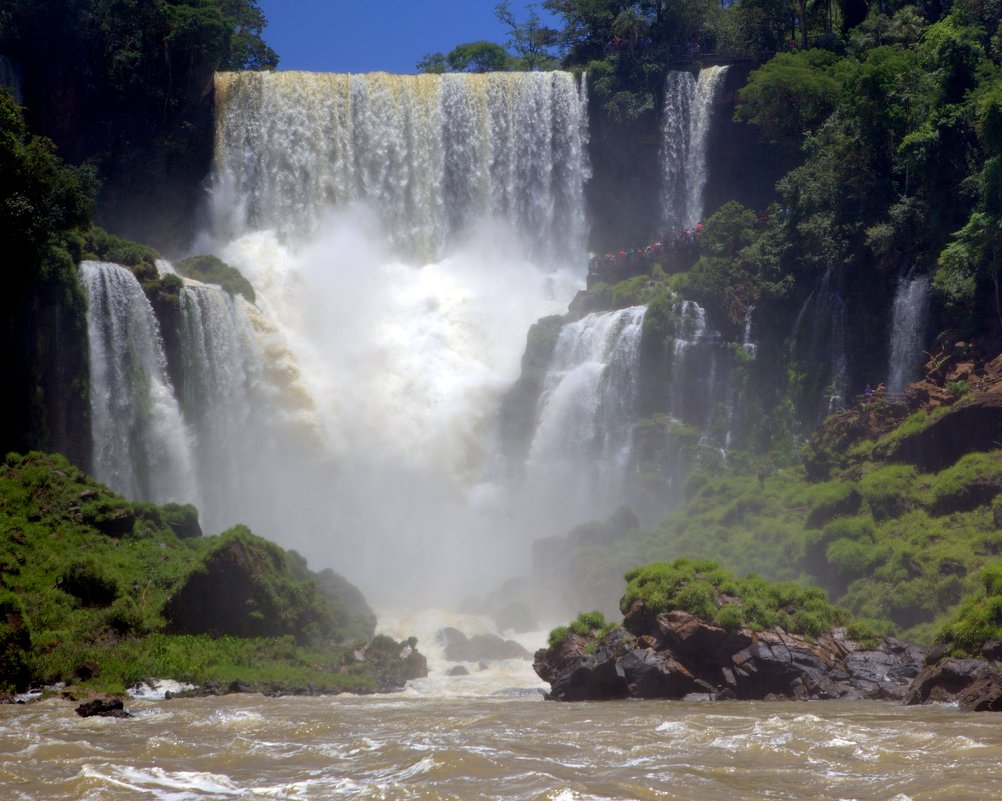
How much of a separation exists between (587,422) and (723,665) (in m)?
23.1

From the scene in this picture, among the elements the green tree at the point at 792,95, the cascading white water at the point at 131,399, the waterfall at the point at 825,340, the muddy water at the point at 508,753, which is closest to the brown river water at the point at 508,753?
the muddy water at the point at 508,753

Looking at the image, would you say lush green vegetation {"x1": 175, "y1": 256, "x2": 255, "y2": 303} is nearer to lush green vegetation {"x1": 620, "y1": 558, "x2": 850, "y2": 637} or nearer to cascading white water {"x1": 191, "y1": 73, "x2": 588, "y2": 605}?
cascading white water {"x1": 191, "y1": 73, "x2": 588, "y2": 605}

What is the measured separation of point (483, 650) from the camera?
3098cm

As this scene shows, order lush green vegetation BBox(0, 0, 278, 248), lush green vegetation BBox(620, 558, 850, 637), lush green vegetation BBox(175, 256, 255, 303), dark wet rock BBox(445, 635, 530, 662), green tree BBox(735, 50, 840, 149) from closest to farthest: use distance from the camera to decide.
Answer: lush green vegetation BBox(620, 558, 850, 637) < dark wet rock BBox(445, 635, 530, 662) < green tree BBox(735, 50, 840, 149) < lush green vegetation BBox(175, 256, 255, 303) < lush green vegetation BBox(0, 0, 278, 248)

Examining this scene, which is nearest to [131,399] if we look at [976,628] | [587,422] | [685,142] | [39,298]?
[39,298]

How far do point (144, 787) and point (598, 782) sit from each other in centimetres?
521

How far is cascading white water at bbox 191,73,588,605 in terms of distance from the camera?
148 ft

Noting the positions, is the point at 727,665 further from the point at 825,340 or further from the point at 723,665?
the point at 825,340

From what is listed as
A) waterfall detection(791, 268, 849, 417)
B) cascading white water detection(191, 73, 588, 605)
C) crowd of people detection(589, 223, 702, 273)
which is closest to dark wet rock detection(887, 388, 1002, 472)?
waterfall detection(791, 268, 849, 417)

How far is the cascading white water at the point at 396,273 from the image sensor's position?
1779 inches

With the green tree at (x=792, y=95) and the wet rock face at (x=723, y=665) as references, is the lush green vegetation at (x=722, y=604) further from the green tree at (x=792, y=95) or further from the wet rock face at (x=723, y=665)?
the green tree at (x=792, y=95)

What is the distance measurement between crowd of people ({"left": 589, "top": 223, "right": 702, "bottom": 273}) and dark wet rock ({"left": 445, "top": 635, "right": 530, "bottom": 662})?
22095 mm

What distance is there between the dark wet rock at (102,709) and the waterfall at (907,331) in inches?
1001

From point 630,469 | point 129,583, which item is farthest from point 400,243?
point 129,583
